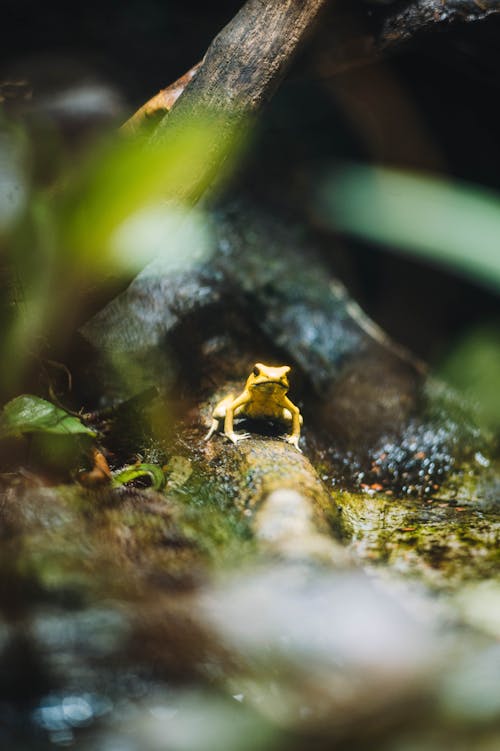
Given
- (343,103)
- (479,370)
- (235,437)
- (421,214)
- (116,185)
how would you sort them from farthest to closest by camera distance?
(343,103)
(479,370)
(235,437)
(421,214)
(116,185)

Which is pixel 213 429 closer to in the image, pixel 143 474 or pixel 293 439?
pixel 293 439

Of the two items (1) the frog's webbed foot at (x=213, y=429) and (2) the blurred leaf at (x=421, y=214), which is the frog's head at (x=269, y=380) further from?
(2) the blurred leaf at (x=421, y=214)

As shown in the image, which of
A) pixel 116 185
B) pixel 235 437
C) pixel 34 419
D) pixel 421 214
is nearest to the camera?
pixel 116 185

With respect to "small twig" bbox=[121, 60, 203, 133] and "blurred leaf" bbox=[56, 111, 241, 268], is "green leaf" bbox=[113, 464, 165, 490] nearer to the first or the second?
"blurred leaf" bbox=[56, 111, 241, 268]

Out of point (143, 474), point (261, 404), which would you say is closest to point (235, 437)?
point (261, 404)

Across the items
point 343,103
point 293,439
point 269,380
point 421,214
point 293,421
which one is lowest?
point 293,439

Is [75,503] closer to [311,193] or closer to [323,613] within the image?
[323,613]

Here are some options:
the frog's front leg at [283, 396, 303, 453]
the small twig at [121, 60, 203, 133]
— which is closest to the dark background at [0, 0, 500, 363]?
the small twig at [121, 60, 203, 133]
